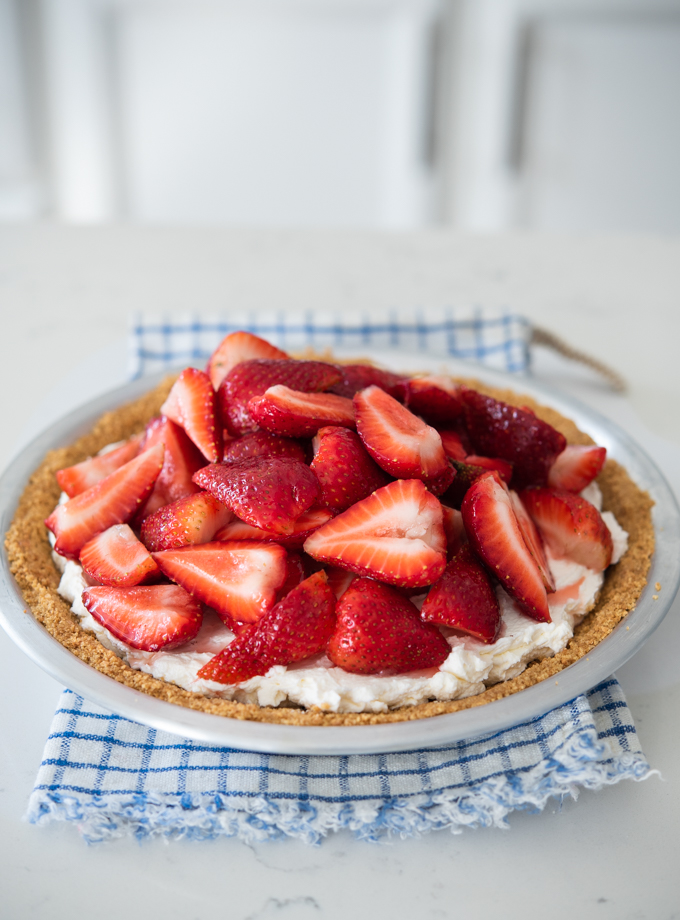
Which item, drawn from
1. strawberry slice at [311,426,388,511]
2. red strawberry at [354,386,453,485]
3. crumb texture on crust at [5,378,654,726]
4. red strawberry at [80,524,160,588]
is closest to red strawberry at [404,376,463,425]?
red strawberry at [354,386,453,485]

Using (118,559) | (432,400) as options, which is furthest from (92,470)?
(432,400)

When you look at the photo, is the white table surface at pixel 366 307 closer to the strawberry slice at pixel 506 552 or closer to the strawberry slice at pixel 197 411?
the strawberry slice at pixel 506 552

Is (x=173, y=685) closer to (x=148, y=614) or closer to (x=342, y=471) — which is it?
(x=148, y=614)

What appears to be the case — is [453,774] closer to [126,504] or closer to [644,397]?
[126,504]

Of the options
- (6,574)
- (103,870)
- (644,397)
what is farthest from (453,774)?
(644,397)

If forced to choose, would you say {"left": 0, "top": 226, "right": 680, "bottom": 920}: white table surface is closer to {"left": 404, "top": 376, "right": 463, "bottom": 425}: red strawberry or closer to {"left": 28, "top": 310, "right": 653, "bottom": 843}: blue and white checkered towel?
{"left": 28, "top": 310, "right": 653, "bottom": 843}: blue and white checkered towel
